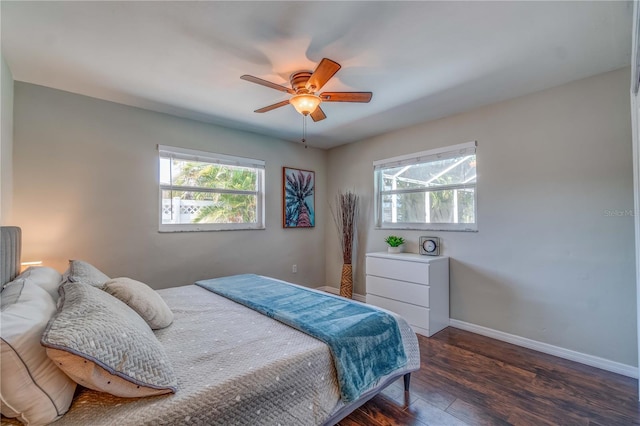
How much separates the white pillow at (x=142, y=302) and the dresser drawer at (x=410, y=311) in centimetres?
245

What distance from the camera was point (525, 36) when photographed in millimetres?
1924

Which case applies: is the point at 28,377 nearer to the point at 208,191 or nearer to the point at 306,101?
the point at 306,101

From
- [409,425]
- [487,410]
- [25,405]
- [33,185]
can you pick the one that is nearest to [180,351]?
[25,405]

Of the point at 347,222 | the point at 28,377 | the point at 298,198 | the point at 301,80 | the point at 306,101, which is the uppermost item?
the point at 301,80

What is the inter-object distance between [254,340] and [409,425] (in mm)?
1082

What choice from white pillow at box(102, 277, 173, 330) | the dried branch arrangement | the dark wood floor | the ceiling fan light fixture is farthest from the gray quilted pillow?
the dried branch arrangement

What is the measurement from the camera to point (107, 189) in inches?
114

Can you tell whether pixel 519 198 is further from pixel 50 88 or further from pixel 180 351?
pixel 50 88

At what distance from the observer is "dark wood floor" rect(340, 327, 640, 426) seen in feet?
5.80

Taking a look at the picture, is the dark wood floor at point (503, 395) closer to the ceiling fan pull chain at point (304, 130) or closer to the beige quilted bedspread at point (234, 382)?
the beige quilted bedspread at point (234, 382)

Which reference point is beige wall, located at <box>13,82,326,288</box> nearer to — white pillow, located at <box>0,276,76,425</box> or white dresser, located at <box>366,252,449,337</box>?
white dresser, located at <box>366,252,449,337</box>

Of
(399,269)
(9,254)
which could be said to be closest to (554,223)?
(399,269)

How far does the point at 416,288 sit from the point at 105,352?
2835mm

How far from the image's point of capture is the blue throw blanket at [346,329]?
153cm
